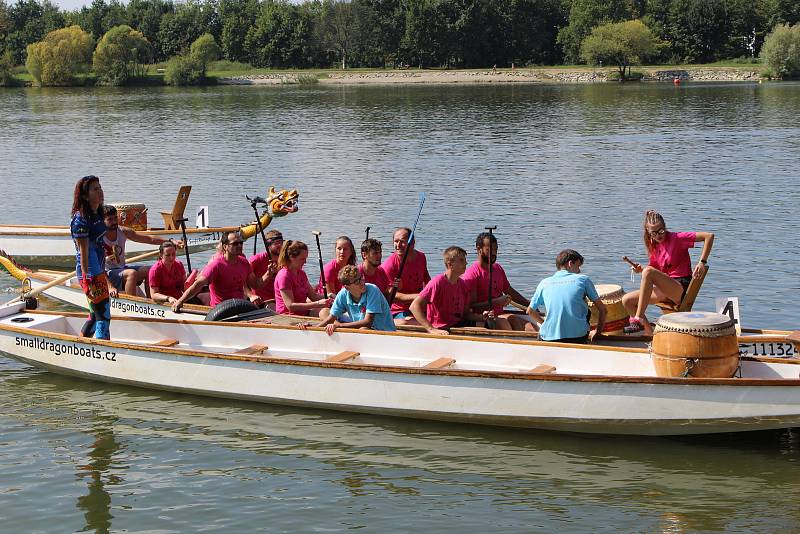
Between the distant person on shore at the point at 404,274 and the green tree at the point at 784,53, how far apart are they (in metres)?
67.0

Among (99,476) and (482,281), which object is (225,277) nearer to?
(482,281)

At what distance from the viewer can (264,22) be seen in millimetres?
104438

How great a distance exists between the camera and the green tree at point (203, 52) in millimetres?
93056

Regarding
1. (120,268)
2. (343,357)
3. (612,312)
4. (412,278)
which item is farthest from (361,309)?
(120,268)

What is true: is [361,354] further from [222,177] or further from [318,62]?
[318,62]

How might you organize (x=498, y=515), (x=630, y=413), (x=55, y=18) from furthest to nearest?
(x=55, y=18)
(x=630, y=413)
(x=498, y=515)

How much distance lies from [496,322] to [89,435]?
4190 mm

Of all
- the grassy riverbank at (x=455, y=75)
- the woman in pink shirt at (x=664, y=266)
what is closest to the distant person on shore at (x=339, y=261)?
the woman in pink shirt at (x=664, y=266)

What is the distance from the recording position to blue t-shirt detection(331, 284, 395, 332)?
426 inches

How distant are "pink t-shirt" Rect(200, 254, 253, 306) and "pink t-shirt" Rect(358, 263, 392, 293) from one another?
146cm

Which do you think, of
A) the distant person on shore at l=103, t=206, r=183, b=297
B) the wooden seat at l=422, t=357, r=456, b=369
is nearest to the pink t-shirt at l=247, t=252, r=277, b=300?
the distant person on shore at l=103, t=206, r=183, b=297

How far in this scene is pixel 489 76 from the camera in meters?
88.0

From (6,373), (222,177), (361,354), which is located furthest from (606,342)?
(222,177)

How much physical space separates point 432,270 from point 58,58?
7898cm
